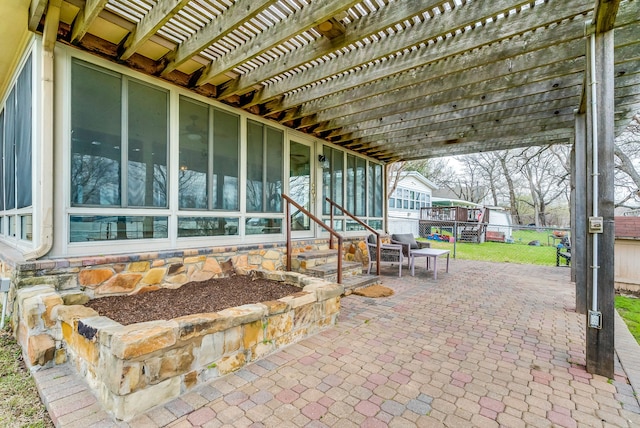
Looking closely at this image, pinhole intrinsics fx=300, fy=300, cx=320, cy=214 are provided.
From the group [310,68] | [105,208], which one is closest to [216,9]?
[310,68]

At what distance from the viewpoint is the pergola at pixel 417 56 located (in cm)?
238

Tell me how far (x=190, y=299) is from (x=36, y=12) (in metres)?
2.86

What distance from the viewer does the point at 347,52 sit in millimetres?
3307

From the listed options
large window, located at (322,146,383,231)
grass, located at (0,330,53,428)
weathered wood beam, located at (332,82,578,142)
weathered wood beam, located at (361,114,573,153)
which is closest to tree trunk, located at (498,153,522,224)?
large window, located at (322,146,383,231)

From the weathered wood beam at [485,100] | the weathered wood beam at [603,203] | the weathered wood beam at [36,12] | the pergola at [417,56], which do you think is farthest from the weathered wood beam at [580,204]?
the weathered wood beam at [36,12]

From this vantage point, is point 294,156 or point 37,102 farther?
point 294,156

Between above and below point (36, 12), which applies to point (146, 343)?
below

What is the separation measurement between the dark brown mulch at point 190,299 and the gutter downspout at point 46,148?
730 mm

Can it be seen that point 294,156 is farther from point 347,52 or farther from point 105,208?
point 105,208

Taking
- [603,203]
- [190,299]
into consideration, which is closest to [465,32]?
[603,203]

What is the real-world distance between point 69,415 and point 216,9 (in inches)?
125

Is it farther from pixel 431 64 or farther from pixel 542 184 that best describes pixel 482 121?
pixel 542 184

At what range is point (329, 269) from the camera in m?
4.65

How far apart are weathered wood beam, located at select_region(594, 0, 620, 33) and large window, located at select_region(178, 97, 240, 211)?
4.03 m
